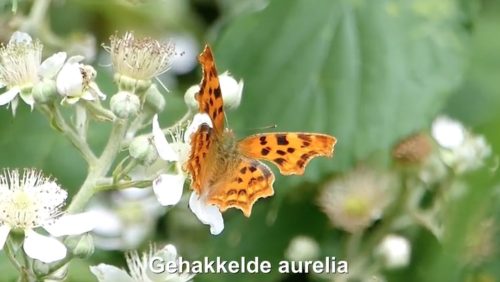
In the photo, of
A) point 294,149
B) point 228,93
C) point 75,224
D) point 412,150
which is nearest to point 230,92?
point 228,93

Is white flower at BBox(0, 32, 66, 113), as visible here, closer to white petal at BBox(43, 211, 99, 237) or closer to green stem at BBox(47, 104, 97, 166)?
green stem at BBox(47, 104, 97, 166)

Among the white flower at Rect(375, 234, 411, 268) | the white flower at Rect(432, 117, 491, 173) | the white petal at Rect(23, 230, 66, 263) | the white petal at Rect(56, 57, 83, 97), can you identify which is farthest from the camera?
the white flower at Rect(432, 117, 491, 173)

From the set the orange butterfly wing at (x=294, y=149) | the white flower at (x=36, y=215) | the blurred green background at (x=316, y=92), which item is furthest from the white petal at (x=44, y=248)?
the blurred green background at (x=316, y=92)

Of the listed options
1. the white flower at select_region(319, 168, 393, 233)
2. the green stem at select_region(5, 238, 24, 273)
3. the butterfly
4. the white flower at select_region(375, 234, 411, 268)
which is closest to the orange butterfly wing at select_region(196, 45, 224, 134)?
the butterfly

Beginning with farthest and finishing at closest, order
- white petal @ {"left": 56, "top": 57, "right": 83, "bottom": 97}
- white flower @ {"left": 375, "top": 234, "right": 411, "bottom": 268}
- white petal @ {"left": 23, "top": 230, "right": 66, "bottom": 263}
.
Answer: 1. white flower @ {"left": 375, "top": 234, "right": 411, "bottom": 268}
2. white petal @ {"left": 56, "top": 57, "right": 83, "bottom": 97}
3. white petal @ {"left": 23, "top": 230, "right": 66, "bottom": 263}

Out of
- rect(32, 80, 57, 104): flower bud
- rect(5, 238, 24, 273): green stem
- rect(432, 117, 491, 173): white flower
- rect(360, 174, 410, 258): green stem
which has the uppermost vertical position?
rect(432, 117, 491, 173): white flower

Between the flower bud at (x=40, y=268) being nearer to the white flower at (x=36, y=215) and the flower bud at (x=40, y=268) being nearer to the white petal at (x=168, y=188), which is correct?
the white flower at (x=36, y=215)

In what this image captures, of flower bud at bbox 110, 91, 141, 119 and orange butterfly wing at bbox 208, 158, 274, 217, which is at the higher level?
flower bud at bbox 110, 91, 141, 119
